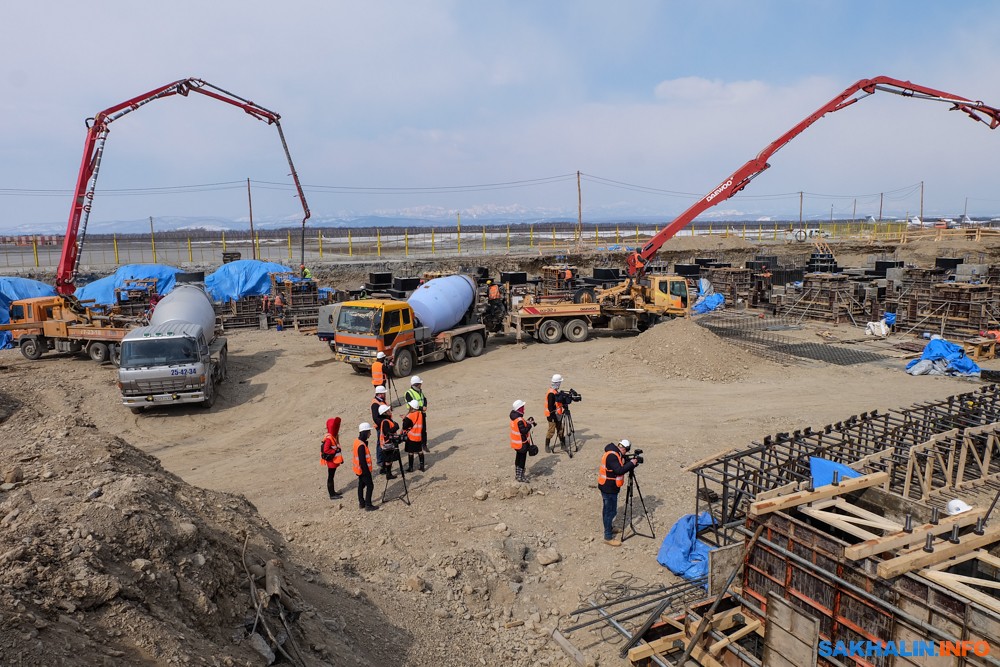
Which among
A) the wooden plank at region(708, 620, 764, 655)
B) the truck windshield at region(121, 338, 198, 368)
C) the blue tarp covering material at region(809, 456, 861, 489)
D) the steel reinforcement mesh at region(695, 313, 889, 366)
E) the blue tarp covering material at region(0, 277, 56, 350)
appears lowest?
the wooden plank at region(708, 620, 764, 655)

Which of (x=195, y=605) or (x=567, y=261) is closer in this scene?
Answer: (x=195, y=605)

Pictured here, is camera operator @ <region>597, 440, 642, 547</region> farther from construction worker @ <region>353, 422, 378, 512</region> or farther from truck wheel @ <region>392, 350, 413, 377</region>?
truck wheel @ <region>392, 350, 413, 377</region>

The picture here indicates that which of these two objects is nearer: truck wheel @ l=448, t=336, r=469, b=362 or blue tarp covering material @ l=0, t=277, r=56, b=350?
truck wheel @ l=448, t=336, r=469, b=362

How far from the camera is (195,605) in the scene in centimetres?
544

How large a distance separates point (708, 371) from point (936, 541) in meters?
12.7

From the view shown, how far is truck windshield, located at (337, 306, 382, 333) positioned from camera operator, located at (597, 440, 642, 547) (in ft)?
33.2

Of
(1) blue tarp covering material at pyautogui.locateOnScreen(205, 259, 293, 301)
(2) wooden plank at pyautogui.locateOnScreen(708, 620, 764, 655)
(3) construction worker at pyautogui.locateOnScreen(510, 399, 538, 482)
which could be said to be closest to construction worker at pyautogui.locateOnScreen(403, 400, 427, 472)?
(3) construction worker at pyautogui.locateOnScreen(510, 399, 538, 482)

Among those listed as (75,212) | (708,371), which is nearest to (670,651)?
(708,371)

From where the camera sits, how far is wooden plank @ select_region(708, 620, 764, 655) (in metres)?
6.27

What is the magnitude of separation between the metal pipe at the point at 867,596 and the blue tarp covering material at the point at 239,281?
2625cm

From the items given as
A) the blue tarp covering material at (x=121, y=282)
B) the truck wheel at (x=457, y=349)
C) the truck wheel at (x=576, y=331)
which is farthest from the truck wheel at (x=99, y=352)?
the truck wheel at (x=576, y=331)

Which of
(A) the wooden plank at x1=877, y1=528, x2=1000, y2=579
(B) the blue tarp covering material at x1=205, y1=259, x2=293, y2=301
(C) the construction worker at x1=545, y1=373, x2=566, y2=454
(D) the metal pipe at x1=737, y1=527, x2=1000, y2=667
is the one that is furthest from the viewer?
(B) the blue tarp covering material at x1=205, y1=259, x2=293, y2=301

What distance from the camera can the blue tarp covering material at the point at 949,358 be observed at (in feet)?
60.0

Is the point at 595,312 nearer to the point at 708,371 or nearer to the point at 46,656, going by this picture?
the point at 708,371
